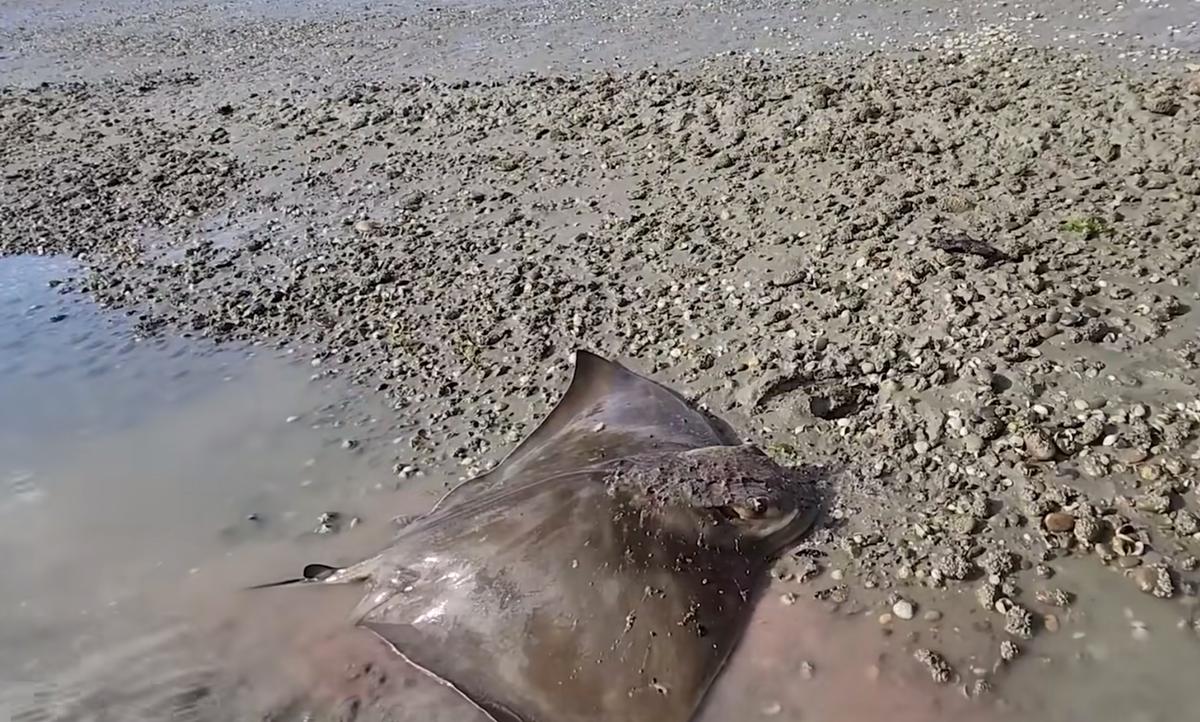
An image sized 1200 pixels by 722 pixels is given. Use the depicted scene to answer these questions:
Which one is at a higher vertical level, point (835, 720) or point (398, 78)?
point (398, 78)

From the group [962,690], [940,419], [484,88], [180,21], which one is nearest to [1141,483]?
[940,419]

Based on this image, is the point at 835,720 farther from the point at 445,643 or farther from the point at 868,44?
the point at 868,44

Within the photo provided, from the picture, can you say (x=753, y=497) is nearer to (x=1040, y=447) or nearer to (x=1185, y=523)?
(x=1040, y=447)

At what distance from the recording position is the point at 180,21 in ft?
49.8

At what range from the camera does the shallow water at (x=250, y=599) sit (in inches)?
132

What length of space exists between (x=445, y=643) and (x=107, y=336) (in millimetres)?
4221

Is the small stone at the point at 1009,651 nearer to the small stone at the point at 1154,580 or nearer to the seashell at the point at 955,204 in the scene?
the small stone at the point at 1154,580

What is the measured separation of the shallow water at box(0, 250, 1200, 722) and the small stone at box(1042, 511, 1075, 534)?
174 millimetres

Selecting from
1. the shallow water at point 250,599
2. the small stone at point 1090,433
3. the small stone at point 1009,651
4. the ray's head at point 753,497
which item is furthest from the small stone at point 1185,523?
the ray's head at point 753,497

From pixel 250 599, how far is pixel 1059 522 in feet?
11.8

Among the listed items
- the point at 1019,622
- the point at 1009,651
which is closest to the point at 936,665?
the point at 1009,651

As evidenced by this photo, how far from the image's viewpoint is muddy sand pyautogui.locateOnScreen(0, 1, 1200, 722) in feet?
11.9

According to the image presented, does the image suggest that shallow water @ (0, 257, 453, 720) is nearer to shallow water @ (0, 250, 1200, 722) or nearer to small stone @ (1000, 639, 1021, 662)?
shallow water @ (0, 250, 1200, 722)

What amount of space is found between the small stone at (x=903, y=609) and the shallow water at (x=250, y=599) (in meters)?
0.07
